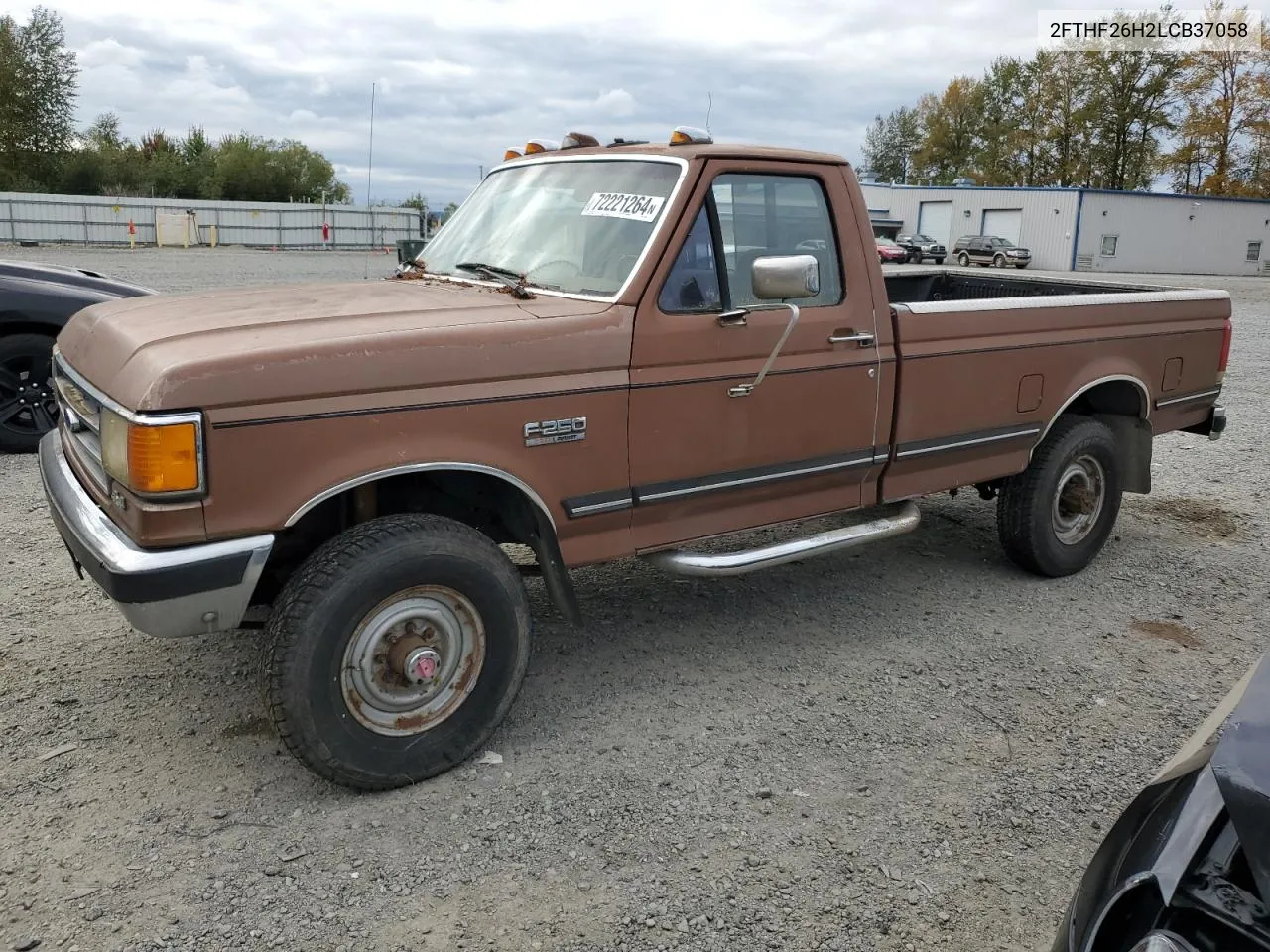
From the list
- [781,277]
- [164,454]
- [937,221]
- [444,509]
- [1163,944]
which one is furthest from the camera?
[937,221]

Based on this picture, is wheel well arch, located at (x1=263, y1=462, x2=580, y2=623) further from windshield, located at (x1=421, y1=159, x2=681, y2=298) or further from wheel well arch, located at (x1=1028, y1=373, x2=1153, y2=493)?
wheel well arch, located at (x1=1028, y1=373, x2=1153, y2=493)

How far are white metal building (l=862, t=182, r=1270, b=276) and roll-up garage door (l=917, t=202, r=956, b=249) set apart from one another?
150mm

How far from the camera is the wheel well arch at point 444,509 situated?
344 cm

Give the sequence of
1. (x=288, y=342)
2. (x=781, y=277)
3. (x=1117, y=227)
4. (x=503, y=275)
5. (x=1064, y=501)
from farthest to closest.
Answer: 1. (x=1117, y=227)
2. (x=1064, y=501)
3. (x=503, y=275)
4. (x=781, y=277)
5. (x=288, y=342)

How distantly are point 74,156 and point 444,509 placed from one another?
59321 millimetres

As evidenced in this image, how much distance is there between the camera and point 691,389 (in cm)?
377

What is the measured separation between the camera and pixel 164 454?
2.80 m

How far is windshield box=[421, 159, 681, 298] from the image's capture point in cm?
383

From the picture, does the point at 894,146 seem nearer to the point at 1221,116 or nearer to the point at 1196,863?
the point at 1221,116

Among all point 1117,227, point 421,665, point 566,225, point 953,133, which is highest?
point 953,133

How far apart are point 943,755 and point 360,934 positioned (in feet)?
6.76

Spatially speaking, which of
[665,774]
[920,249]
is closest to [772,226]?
[665,774]

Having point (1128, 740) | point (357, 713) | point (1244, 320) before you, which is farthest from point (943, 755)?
point (1244, 320)

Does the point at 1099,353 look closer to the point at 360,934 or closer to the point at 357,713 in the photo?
the point at 357,713
